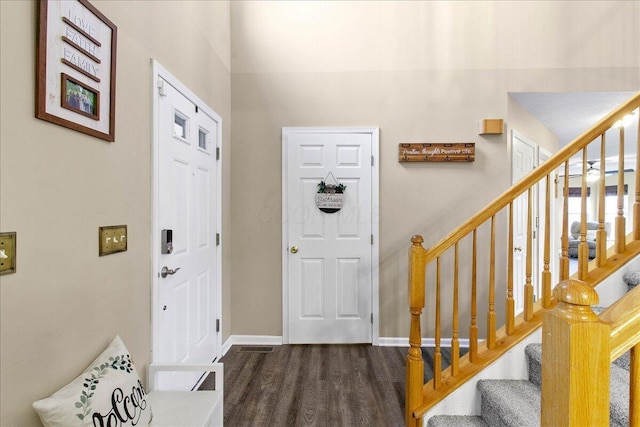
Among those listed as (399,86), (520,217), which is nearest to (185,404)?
(399,86)

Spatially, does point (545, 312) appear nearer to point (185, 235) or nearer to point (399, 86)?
point (185, 235)

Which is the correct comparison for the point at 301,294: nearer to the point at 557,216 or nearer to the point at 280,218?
the point at 280,218

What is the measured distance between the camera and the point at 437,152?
9.85ft

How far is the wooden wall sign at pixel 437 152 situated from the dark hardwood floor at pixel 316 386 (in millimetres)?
1793

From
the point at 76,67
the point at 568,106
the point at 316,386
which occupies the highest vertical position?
the point at 568,106

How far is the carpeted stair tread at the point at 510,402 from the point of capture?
1.44m

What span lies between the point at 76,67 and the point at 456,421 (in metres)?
2.46

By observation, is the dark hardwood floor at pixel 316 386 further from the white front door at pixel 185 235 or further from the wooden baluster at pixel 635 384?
the wooden baluster at pixel 635 384

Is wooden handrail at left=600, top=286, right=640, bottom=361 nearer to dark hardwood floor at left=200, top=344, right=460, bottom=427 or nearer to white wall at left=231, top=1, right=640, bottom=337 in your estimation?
dark hardwood floor at left=200, top=344, right=460, bottom=427

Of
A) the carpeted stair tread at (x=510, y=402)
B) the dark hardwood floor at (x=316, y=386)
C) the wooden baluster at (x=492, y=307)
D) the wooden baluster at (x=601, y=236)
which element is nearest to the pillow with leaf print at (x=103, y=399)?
the dark hardwood floor at (x=316, y=386)

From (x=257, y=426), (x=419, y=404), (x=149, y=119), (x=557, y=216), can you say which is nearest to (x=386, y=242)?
(x=419, y=404)

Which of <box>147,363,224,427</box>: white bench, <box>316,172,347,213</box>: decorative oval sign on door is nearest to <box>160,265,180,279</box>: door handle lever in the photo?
<box>147,363,224,427</box>: white bench

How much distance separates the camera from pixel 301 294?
3059 mm

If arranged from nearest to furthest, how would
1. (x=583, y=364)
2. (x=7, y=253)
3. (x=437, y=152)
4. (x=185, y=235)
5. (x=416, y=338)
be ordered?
(x=583, y=364)
(x=7, y=253)
(x=416, y=338)
(x=185, y=235)
(x=437, y=152)
